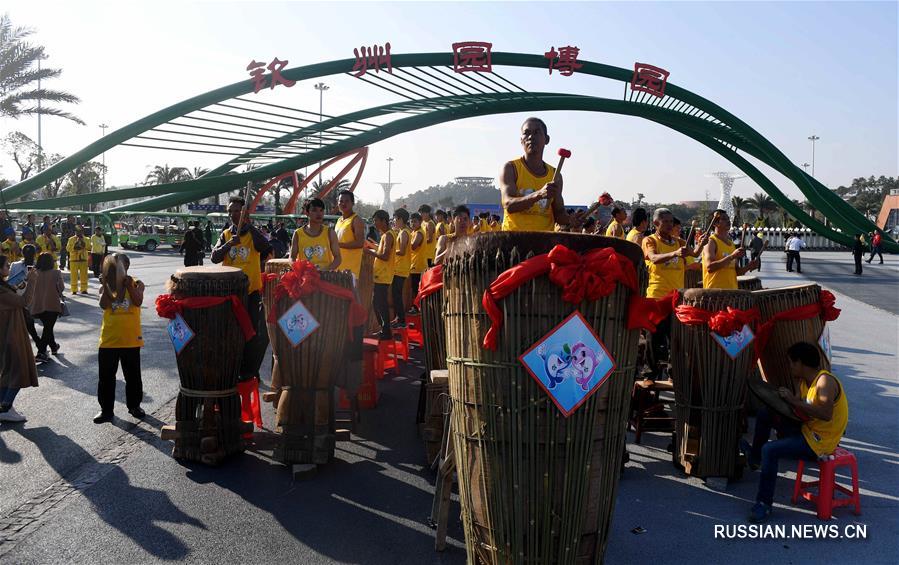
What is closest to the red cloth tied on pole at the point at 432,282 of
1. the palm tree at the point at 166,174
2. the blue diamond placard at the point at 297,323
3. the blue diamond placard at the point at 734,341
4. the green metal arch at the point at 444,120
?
the blue diamond placard at the point at 297,323

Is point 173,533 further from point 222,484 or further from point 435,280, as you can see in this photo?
point 435,280

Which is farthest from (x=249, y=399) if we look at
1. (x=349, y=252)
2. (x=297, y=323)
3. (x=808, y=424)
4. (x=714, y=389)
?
(x=808, y=424)

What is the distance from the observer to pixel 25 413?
20.6 feet

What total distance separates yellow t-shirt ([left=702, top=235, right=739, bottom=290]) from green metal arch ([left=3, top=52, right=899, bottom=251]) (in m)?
7.49

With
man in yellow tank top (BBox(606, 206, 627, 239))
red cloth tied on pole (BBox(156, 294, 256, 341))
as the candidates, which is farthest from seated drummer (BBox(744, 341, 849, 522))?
man in yellow tank top (BBox(606, 206, 627, 239))

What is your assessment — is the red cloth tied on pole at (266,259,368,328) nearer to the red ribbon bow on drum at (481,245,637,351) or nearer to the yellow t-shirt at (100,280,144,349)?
the yellow t-shirt at (100,280,144,349)

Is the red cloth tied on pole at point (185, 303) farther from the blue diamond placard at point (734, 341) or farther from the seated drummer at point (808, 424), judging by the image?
the seated drummer at point (808, 424)

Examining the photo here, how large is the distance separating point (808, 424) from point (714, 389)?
661 mm

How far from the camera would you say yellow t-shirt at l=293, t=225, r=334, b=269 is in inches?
250

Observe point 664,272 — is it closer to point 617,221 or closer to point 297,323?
point 617,221

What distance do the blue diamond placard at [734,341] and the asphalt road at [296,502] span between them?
94 cm

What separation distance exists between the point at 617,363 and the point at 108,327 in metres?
4.85

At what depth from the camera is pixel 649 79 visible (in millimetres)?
18734

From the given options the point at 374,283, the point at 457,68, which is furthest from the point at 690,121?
the point at 374,283
